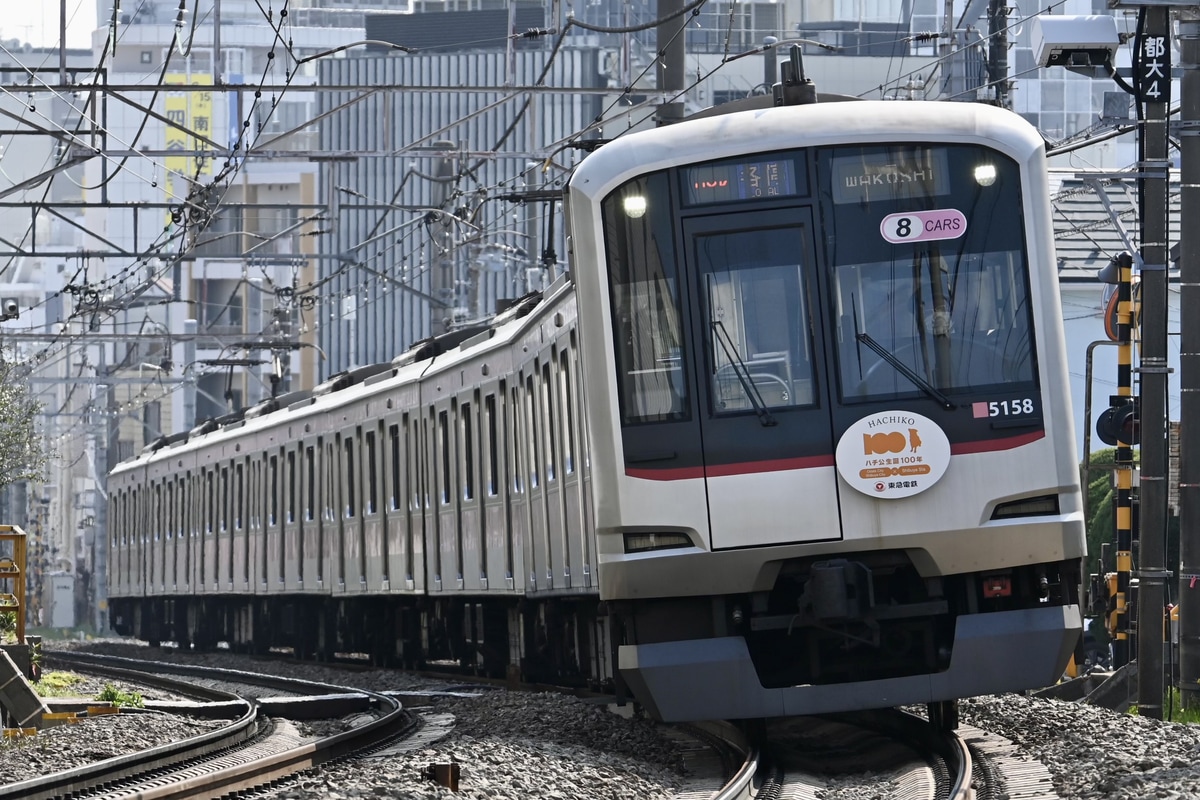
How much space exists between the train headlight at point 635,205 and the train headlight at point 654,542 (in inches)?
58.0

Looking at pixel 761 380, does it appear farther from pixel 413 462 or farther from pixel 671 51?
pixel 413 462

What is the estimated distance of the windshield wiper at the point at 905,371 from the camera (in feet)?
30.9

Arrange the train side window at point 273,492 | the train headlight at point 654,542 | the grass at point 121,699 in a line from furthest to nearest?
the train side window at point 273,492
the grass at point 121,699
the train headlight at point 654,542

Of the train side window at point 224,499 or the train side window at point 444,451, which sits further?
the train side window at point 224,499

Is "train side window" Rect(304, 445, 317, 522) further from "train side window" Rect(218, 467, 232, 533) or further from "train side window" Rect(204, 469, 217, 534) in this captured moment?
"train side window" Rect(204, 469, 217, 534)

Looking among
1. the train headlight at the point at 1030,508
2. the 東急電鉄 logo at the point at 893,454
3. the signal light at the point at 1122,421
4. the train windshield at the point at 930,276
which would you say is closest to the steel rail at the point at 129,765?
the 東急電鉄 logo at the point at 893,454

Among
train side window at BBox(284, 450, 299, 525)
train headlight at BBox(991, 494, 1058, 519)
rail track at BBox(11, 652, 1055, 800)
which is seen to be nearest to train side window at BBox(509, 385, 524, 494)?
rail track at BBox(11, 652, 1055, 800)

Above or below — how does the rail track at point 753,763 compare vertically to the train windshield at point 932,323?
below

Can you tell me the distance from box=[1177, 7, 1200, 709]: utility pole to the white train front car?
3.04 meters

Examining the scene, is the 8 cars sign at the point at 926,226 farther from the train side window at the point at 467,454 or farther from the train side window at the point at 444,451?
the train side window at the point at 444,451

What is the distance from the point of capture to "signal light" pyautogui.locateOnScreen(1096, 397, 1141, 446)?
16712mm

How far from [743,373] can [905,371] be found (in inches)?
28.3

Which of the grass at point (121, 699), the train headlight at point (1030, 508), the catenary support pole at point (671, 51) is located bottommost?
the grass at point (121, 699)

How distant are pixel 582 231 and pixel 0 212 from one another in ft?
341
